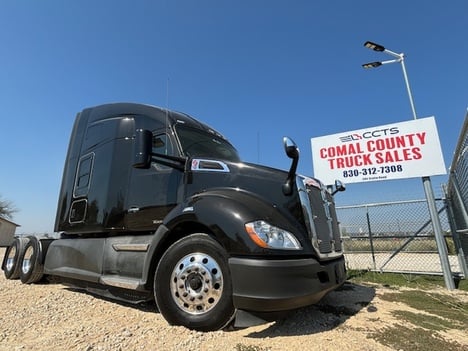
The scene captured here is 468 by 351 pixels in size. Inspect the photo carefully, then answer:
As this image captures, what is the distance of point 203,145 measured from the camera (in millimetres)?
4438

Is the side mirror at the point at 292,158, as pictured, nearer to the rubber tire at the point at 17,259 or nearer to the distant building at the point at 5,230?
the rubber tire at the point at 17,259

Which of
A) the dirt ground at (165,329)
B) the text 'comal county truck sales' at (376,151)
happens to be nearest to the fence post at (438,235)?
the text 'comal county truck sales' at (376,151)

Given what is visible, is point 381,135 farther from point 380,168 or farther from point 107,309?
point 107,309

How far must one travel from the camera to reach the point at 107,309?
13.0 feet

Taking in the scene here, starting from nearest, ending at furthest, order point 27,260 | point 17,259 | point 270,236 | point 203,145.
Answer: point 270,236 < point 203,145 < point 27,260 < point 17,259

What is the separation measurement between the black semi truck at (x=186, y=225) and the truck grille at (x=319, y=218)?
0.02m

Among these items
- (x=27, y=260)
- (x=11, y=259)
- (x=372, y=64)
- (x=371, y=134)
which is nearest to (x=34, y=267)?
(x=27, y=260)

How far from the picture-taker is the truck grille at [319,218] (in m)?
3.17

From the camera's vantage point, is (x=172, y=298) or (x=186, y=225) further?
(x=186, y=225)

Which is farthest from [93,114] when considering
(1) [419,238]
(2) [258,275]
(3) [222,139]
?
(1) [419,238]

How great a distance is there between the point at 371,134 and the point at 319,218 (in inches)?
204

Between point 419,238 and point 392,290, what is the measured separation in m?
2.73

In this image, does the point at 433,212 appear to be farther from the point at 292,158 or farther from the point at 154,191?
the point at 154,191

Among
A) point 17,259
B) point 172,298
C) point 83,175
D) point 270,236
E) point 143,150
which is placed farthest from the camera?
point 17,259
